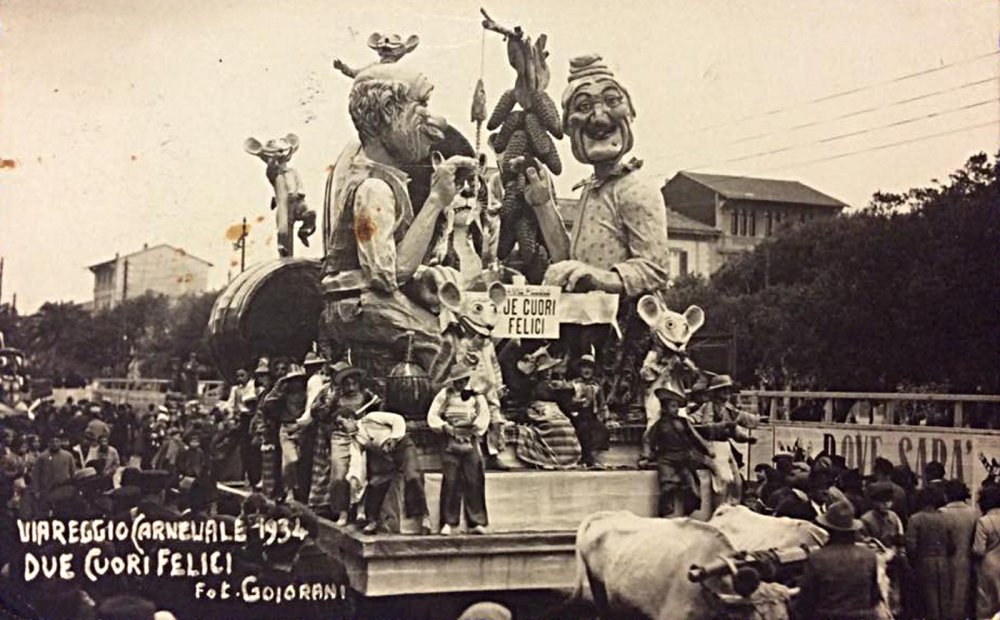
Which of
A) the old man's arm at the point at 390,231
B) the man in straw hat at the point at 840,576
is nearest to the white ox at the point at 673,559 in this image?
the man in straw hat at the point at 840,576

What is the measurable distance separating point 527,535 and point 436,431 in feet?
2.99

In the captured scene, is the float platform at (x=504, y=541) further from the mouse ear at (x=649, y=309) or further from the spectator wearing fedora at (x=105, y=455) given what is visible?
the mouse ear at (x=649, y=309)

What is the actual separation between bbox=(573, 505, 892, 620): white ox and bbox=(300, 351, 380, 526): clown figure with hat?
4.99ft

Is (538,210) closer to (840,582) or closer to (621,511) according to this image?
(621,511)

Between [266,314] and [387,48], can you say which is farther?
[266,314]

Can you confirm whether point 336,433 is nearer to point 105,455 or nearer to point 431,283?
point 431,283

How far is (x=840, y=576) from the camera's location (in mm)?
7961

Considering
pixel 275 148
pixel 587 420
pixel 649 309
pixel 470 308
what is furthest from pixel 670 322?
pixel 275 148

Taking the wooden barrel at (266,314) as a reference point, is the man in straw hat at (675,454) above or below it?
below

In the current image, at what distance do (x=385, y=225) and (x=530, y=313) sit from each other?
1159mm

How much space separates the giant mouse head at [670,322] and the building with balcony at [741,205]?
2.35 ft

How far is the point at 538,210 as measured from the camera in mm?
11125

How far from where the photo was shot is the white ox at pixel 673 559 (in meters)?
8.30

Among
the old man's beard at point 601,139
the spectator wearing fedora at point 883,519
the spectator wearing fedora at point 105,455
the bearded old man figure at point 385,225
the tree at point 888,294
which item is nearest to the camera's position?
the spectator wearing fedora at point 883,519
